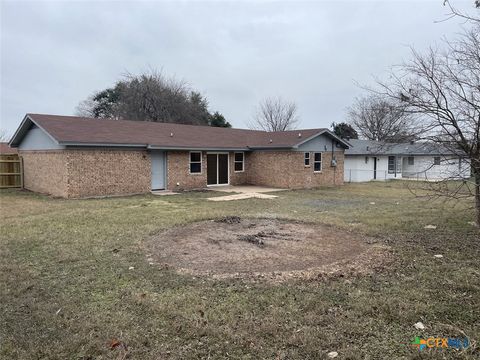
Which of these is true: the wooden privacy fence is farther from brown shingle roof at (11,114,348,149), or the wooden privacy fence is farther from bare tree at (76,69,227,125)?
bare tree at (76,69,227,125)

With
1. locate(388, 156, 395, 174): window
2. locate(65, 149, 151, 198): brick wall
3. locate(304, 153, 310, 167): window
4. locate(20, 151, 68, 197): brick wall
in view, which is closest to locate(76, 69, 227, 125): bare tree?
locate(388, 156, 395, 174): window

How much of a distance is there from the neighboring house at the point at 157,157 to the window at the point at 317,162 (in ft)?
0.20

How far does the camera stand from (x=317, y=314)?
4082 millimetres

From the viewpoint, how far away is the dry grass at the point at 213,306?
3.43 metres

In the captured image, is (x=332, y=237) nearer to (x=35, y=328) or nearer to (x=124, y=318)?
(x=124, y=318)

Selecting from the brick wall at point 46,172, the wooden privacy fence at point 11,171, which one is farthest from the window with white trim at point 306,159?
the wooden privacy fence at point 11,171

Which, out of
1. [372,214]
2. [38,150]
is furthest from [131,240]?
[38,150]

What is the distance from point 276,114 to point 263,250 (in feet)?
152

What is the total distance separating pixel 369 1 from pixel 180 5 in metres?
8.05

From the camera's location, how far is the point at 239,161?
22516mm

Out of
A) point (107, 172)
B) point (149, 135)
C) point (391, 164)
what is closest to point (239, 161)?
point (149, 135)

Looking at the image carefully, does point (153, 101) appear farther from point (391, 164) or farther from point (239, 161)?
point (391, 164)

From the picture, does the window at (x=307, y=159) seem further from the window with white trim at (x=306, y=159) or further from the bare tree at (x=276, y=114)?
the bare tree at (x=276, y=114)

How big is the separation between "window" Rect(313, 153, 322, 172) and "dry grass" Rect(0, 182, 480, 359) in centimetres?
1421
